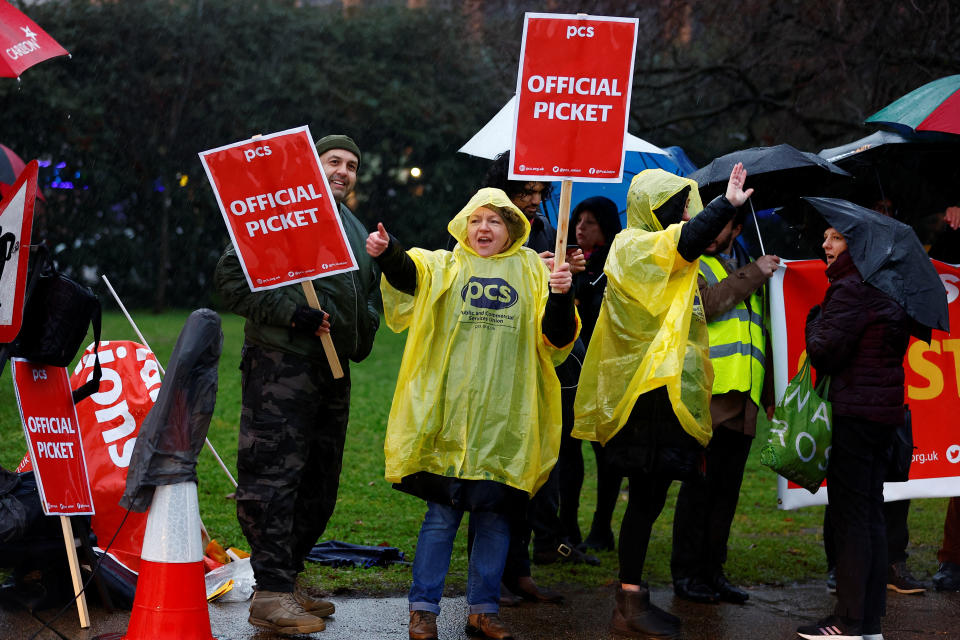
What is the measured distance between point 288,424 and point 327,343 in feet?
1.27

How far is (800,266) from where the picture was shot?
6.23 metres

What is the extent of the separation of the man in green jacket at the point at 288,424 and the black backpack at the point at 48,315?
0.65m

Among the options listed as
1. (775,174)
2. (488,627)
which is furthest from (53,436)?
(775,174)

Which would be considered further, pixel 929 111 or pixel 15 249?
pixel 929 111

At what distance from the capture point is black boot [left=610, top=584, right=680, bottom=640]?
501cm

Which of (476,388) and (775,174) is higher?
(775,174)

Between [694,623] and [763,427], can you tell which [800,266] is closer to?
[694,623]

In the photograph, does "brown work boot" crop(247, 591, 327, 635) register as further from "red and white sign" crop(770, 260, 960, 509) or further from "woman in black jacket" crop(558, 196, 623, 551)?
"red and white sign" crop(770, 260, 960, 509)

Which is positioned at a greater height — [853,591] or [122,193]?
[122,193]

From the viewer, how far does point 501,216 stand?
500 cm

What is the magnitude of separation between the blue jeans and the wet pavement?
192 mm

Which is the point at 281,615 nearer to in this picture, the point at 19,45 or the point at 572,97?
the point at 572,97

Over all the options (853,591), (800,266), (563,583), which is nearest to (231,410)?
(563,583)

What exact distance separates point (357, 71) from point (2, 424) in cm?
1395
